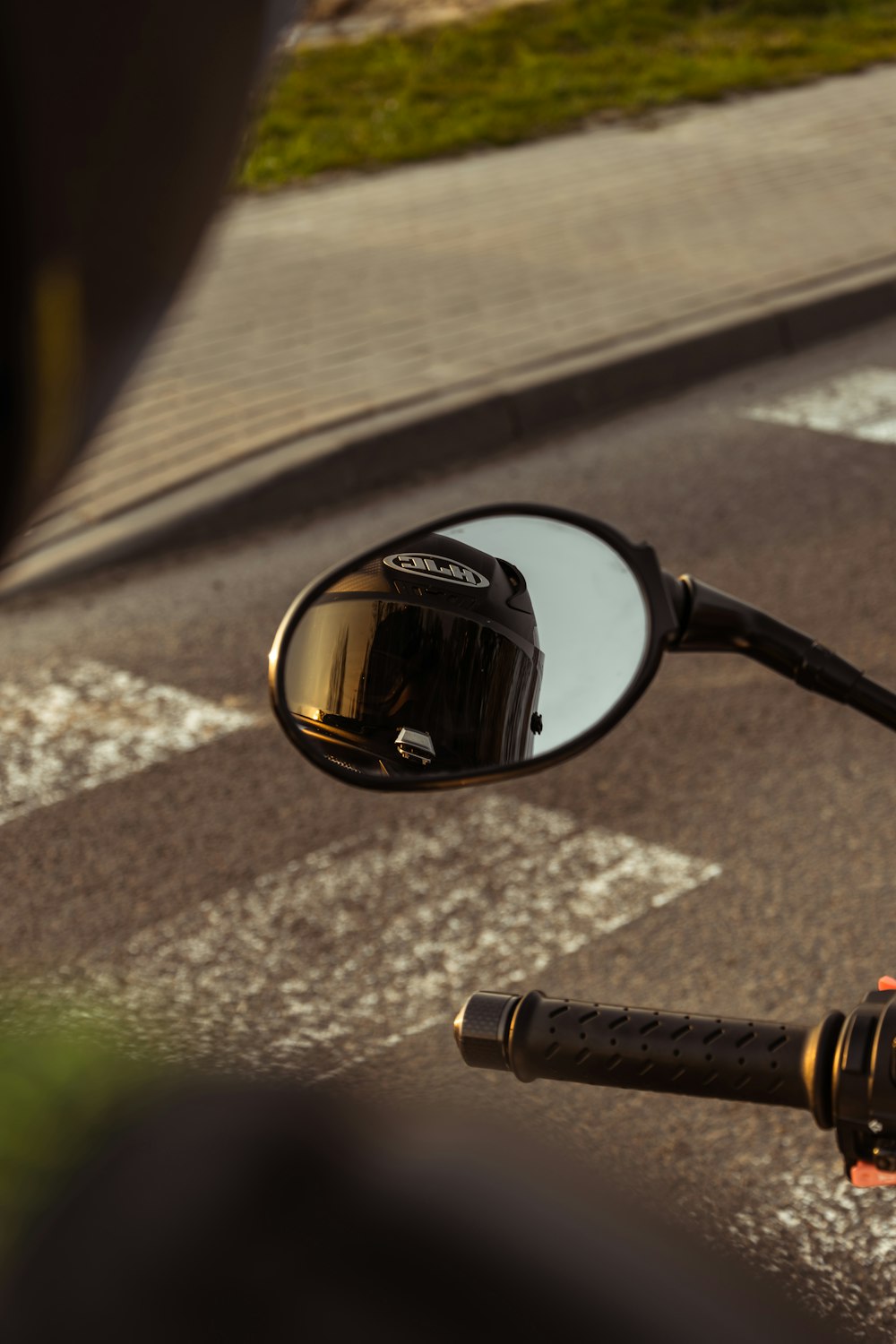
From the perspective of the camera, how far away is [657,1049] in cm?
126

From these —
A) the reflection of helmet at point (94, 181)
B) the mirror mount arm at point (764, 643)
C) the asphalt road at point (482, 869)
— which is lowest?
the asphalt road at point (482, 869)

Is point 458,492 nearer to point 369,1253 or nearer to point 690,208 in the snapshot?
point 690,208

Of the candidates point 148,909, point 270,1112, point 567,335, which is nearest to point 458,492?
point 567,335

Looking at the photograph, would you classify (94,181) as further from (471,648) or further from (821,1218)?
(821,1218)

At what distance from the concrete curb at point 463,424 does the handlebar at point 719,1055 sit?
4.48 meters

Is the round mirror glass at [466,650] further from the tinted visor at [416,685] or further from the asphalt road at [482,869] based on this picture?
the asphalt road at [482,869]

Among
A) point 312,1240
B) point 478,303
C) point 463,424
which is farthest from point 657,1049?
point 478,303

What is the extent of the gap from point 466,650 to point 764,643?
13.7 inches

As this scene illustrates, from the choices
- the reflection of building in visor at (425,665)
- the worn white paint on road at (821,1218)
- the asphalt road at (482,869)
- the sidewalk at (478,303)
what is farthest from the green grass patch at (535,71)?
the reflection of building in visor at (425,665)

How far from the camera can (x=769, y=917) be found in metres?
3.49

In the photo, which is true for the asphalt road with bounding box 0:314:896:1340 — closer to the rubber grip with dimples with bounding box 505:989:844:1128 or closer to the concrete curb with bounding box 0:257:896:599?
the concrete curb with bounding box 0:257:896:599

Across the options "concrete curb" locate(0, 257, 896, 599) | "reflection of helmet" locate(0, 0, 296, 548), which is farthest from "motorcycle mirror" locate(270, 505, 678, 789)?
"concrete curb" locate(0, 257, 896, 599)

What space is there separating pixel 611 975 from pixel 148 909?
3.36 ft

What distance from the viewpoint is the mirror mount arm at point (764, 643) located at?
57.4 inches
